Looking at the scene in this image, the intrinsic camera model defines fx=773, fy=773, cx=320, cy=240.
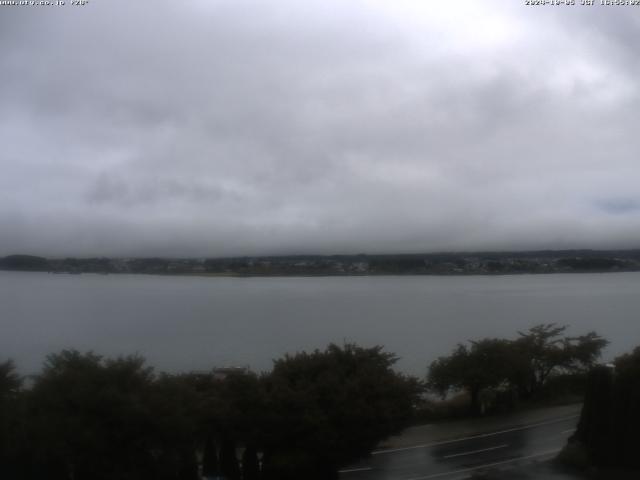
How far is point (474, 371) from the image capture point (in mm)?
33281

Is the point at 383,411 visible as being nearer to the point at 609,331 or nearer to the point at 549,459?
the point at 549,459

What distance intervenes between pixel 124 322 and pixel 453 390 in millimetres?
36500

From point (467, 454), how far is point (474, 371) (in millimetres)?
10833

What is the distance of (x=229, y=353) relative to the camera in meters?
47.4

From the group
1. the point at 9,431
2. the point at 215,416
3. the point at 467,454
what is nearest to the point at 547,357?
the point at 467,454

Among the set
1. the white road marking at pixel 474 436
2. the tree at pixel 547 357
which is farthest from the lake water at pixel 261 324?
the white road marking at pixel 474 436

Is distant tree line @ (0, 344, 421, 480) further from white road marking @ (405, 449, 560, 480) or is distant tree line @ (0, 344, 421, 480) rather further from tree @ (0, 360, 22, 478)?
white road marking @ (405, 449, 560, 480)

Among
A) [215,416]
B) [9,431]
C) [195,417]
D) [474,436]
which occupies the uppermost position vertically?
[9,431]

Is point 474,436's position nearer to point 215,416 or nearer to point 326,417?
point 326,417

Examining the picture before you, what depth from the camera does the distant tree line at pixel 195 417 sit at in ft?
47.1

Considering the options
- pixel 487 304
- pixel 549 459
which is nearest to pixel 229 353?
pixel 549 459

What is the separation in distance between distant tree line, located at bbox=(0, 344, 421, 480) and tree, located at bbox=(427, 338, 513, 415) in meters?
13.1

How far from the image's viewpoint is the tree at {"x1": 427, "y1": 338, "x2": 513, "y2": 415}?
1304 inches

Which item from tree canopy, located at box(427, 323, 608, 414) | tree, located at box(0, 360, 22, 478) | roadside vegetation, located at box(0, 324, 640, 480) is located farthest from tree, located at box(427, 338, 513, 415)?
tree, located at box(0, 360, 22, 478)
